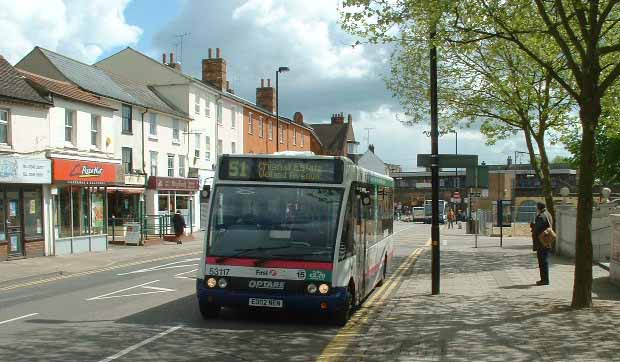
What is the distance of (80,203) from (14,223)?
4524 mm

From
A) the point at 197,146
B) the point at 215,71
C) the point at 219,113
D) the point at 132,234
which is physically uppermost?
the point at 215,71

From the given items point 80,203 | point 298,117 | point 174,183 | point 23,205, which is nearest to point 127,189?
point 174,183

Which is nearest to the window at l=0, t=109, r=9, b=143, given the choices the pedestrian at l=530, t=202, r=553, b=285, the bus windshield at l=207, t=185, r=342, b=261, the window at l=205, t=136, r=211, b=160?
the bus windshield at l=207, t=185, r=342, b=261

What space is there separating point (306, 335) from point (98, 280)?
376 inches

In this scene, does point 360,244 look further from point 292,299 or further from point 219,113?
point 219,113

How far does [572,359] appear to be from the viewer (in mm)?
7297

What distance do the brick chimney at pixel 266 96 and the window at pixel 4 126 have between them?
3673cm

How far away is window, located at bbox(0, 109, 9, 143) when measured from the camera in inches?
895

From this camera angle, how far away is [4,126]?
75.0 feet

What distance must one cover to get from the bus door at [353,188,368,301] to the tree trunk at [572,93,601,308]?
3.50m

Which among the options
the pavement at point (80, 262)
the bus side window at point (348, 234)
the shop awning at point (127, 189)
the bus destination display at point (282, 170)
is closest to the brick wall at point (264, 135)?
the shop awning at point (127, 189)

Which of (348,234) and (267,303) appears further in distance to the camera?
(348,234)

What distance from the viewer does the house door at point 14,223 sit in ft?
74.9

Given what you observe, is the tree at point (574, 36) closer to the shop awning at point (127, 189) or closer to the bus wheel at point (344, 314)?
the bus wheel at point (344, 314)
